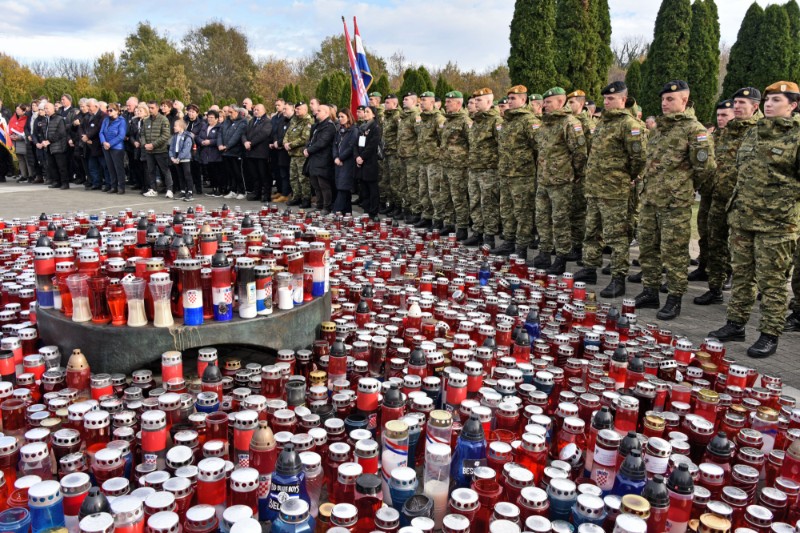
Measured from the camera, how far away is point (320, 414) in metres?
3.12

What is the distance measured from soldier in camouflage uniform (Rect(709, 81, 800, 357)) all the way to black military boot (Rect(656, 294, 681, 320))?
2.16ft

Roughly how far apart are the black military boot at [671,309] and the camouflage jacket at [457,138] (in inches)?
164

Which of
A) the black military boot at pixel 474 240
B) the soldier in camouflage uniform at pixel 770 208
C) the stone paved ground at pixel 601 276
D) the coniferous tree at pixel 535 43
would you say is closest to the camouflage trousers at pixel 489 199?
the black military boot at pixel 474 240

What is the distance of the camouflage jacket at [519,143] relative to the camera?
8.02 metres

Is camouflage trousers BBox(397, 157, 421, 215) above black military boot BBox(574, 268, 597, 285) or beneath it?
above

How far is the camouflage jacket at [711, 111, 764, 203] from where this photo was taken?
262 inches

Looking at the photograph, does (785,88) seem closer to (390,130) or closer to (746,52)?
(390,130)

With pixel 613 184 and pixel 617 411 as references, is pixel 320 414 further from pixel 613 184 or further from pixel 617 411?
pixel 613 184

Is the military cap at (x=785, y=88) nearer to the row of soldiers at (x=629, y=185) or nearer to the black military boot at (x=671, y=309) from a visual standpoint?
the row of soldiers at (x=629, y=185)

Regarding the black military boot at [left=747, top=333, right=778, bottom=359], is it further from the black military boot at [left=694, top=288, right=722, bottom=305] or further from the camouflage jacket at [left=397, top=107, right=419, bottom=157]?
the camouflage jacket at [left=397, top=107, right=419, bottom=157]

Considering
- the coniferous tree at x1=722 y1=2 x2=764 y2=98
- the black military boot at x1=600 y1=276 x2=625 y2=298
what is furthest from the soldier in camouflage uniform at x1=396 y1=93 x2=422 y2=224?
the coniferous tree at x1=722 y1=2 x2=764 y2=98

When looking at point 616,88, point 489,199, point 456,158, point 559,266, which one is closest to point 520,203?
point 489,199

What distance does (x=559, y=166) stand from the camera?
741 cm

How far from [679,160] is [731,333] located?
1.81 m
